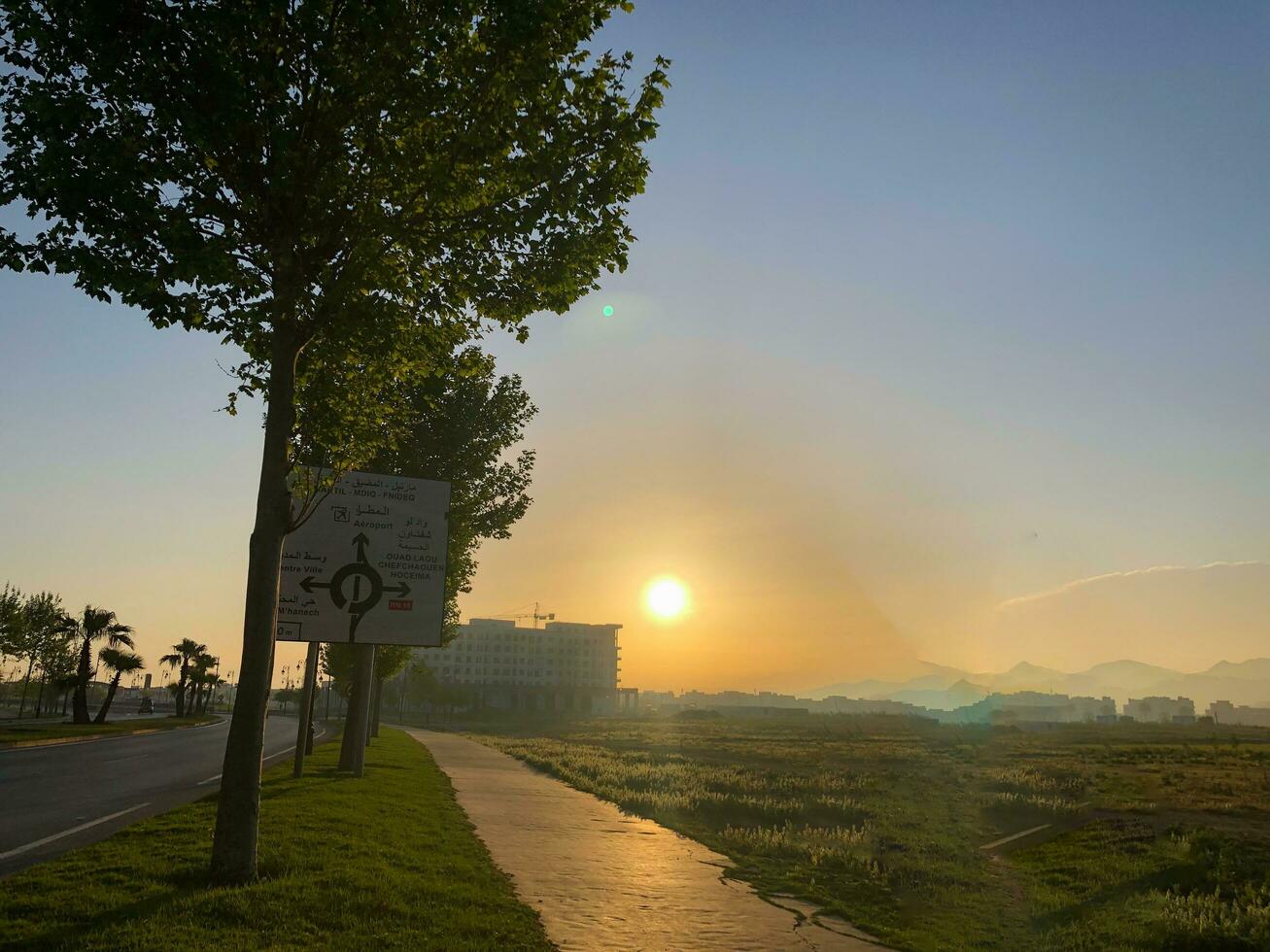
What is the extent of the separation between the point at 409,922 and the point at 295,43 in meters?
9.51

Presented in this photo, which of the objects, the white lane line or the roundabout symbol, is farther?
the roundabout symbol

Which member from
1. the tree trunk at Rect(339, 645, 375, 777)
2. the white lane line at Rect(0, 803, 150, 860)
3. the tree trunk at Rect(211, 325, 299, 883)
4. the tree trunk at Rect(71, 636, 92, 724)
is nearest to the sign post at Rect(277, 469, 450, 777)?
the white lane line at Rect(0, 803, 150, 860)

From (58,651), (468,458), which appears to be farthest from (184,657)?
(468,458)

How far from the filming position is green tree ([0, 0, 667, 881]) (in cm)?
863

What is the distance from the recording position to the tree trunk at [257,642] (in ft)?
30.6

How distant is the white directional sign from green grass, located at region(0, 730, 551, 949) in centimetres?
411

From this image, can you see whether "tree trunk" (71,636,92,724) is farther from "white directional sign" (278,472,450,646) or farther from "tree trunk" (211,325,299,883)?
"tree trunk" (211,325,299,883)

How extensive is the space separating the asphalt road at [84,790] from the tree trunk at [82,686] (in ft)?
79.2

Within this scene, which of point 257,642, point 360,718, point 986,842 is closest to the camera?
point 257,642

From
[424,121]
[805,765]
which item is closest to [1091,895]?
[424,121]

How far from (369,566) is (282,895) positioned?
9.21 metres

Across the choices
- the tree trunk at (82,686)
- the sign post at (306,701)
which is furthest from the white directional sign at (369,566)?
the tree trunk at (82,686)

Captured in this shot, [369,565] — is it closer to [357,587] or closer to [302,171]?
[357,587]

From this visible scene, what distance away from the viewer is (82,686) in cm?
5484
